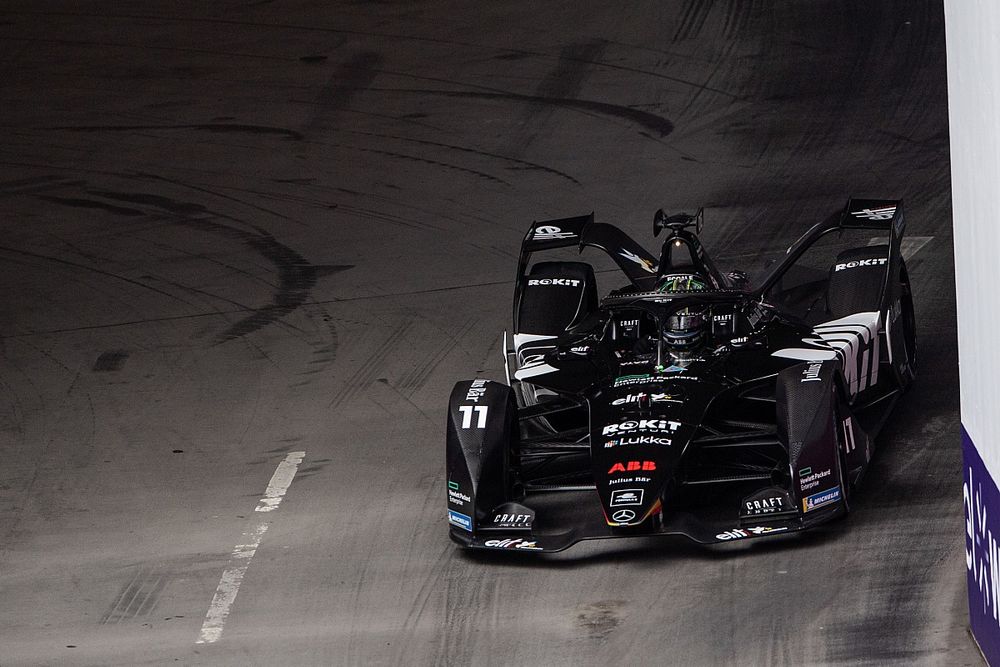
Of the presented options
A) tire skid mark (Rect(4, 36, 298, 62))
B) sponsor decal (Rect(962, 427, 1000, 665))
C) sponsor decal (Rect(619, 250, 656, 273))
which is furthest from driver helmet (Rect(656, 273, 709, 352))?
tire skid mark (Rect(4, 36, 298, 62))

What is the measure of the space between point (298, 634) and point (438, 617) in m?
0.84

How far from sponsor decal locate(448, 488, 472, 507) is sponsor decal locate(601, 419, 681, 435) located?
96 cm

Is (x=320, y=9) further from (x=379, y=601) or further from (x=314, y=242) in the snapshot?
(x=379, y=601)

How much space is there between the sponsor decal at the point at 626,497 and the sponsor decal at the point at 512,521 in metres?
0.69

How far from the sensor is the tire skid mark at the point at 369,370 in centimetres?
1395

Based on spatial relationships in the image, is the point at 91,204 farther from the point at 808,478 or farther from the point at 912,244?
the point at 808,478

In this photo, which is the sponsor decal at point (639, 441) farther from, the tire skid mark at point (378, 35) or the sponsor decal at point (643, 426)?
the tire skid mark at point (378, 35)

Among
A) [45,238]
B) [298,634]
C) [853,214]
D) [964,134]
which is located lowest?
[45,238]

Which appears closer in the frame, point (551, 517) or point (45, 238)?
point (551, 517)

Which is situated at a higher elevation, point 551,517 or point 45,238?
point 551,517

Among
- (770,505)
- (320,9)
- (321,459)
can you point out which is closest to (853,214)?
(770,505)

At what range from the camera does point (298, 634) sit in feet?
32.3

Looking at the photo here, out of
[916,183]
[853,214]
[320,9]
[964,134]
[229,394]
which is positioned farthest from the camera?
[320,9]

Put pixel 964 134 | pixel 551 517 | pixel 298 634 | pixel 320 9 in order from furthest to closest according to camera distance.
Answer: pixel 320 9
pixel 551 517
pixel 298 634
pixel 964 134
